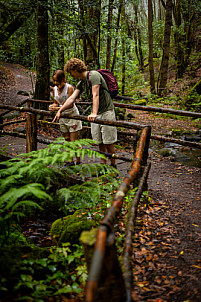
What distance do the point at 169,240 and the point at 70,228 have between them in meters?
1.29

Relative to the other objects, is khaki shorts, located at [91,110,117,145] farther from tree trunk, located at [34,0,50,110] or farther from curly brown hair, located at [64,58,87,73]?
tree trunk, located at [34,0,50,110]

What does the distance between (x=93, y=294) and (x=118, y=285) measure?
1.53 ft

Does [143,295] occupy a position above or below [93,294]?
below

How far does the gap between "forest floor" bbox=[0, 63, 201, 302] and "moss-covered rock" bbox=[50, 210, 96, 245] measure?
698 millimetres

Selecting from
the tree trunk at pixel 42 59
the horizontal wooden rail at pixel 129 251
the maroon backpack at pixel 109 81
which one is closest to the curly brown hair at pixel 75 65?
the maroon backpack at pixel 109 81

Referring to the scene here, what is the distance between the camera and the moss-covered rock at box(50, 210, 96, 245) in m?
2.82

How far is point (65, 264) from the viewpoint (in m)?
2.28

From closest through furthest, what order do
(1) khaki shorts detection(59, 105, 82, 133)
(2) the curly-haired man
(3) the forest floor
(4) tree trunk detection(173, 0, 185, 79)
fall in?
1. (3) the forest floor
2. (2) the curly-haired man
3. (1) khaki shorts detection(59, 105, 82, 133)
4. (4) tree trunk detection(173, 0, 185, 79)

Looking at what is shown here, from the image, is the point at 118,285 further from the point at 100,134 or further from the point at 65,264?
the point at 100,134

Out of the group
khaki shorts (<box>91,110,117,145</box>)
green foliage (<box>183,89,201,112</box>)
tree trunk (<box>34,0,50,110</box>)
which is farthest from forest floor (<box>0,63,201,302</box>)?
green foliage (<box>183,89,201,112</box>)

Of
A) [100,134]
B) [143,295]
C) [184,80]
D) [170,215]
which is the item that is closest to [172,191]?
[170,215]

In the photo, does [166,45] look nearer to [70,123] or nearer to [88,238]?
[70,123]

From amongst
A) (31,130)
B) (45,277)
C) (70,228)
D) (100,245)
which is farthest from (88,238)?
(31,130)

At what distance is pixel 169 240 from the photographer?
2.72m
